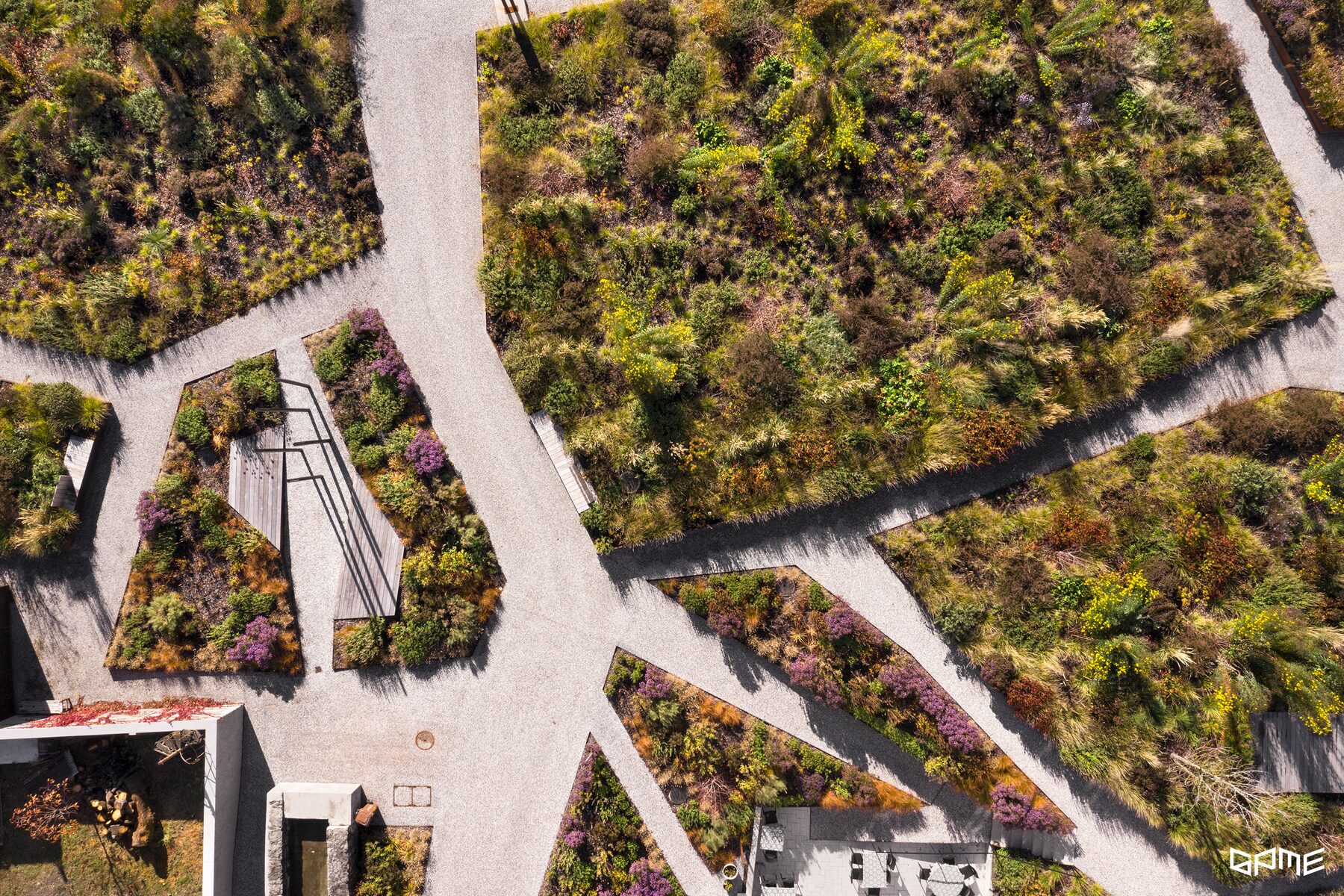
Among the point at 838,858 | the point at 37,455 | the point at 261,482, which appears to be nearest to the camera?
the point at 37,455

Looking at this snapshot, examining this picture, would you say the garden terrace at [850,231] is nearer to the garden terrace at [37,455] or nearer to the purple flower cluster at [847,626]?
the purple flower cluster at [847,626]

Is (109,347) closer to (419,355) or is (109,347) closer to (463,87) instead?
(419,355)

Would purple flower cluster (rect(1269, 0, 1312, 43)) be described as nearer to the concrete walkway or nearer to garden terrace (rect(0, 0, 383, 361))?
the concrete walkway

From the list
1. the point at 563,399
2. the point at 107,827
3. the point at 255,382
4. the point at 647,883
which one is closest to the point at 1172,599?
the point at 647,883

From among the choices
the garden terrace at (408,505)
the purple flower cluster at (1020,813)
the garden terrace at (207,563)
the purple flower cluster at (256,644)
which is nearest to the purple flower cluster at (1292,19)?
the purple flower cluster at (1020,813)

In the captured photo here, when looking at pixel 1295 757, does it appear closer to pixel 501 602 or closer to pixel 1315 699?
pixel 1315 699

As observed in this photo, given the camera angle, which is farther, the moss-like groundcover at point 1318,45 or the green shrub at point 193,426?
the green shrub at point 193,426

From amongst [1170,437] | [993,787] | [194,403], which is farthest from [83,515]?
[1170,437]

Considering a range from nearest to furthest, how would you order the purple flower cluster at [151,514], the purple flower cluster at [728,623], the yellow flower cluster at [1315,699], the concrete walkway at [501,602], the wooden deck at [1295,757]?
the yellow flower cluster at [1315,699]
the wooden deck at [1295,757]
the purple flower cluster at [728,623]
the purple flower cluster at [151,514]
the concrete walkway at [501,602]

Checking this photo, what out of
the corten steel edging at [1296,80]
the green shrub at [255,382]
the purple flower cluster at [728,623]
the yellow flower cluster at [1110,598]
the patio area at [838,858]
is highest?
the corten steel edging at [1296,80]
